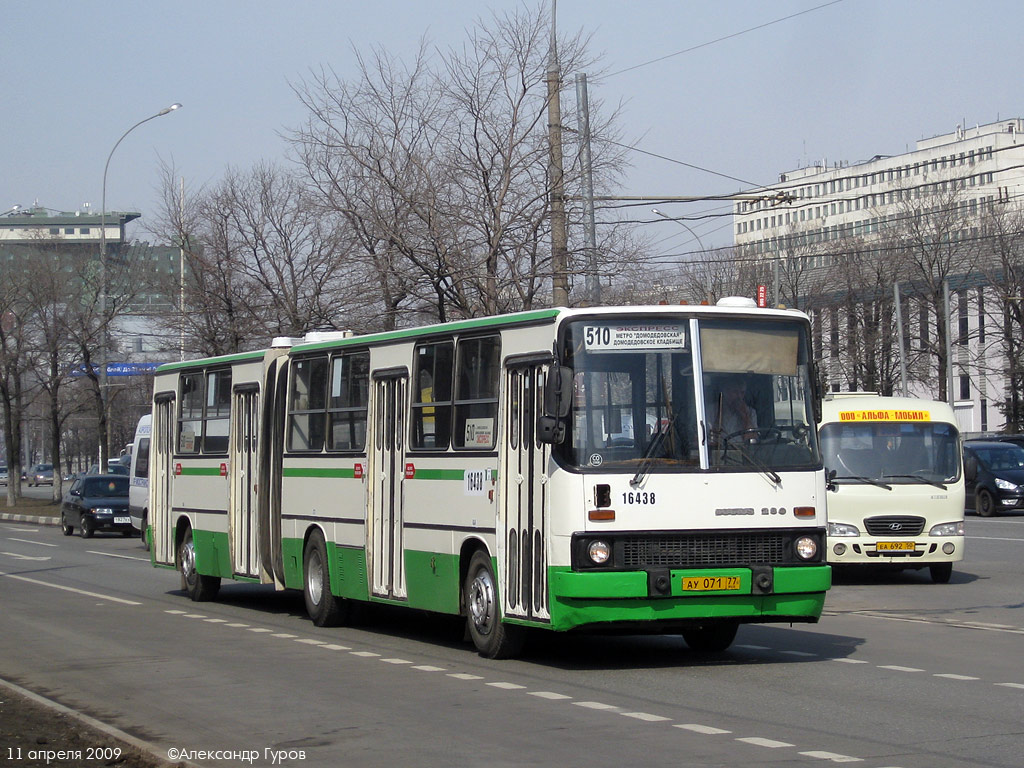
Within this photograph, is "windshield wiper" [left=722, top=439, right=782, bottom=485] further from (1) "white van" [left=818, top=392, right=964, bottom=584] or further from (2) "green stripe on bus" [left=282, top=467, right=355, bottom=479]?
(1) "white van" [left=818, top=392, right=964, bottom=584]

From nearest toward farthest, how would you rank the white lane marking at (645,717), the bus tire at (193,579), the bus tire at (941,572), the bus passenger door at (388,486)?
the white lane marking at (645,717) < the bus passenger door at (388,486) < the bus tire at (193,579) < the bus tire at (941,572)

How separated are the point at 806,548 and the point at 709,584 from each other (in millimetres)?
951

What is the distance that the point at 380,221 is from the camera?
26.1 metres

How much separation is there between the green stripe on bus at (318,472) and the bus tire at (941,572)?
8.99 meters

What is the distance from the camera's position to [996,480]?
3616 centimetres

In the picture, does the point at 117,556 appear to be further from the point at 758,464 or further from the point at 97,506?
the point at 758,464

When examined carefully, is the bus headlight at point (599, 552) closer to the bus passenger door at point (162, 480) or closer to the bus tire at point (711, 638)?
the bus tire at point (711, 638)

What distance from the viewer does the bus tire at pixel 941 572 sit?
806 inches

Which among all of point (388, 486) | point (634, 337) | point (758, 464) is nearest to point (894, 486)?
point (388, 486)

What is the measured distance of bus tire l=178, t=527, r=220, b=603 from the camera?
773 inches

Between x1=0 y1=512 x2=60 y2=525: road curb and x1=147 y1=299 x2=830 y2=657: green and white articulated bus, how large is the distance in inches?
1361

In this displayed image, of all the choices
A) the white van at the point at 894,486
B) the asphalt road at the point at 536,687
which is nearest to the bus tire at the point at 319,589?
the asphalt road at the point at 536,687

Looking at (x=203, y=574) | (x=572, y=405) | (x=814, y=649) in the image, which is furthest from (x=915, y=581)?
(x=572, y=405)

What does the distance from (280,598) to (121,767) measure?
1282cm
